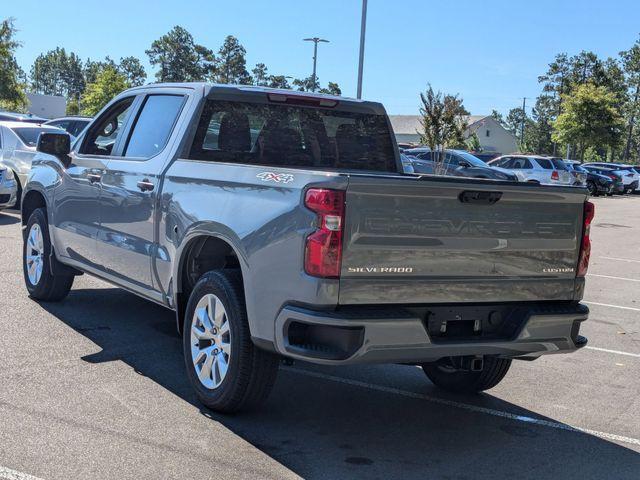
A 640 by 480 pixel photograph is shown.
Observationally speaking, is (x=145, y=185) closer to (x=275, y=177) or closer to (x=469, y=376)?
(x=275, y=177)

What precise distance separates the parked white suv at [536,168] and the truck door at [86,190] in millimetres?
26846

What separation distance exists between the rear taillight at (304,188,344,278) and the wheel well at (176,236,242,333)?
3.89ft

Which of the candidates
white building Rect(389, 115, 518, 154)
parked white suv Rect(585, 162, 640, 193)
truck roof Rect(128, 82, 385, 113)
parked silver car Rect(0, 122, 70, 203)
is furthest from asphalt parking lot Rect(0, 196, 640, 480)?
white building Rect(389, 115, 518, 154)

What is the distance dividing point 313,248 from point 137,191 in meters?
2.15

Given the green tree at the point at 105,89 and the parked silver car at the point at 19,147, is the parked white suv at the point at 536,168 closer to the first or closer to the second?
the parked silver car at the point at 19,147

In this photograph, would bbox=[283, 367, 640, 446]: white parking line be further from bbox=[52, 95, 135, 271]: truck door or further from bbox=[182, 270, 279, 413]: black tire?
bbox=[52, 95, 135, 271]: truck door

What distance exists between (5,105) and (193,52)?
64.4 meters

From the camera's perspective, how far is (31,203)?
810 centimetres

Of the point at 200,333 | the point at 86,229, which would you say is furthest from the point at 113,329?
the point at 200,333

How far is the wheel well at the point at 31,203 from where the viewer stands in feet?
26.1

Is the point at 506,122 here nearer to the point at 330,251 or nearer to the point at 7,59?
the point at 7,59

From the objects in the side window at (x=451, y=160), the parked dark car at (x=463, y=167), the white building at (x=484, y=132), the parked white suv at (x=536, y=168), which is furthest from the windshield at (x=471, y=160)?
the white building at (x=484, y=132)

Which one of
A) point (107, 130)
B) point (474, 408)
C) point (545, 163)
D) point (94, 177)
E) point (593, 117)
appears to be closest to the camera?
point (474, 408)

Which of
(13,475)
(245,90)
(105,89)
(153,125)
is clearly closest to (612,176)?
(245,90)
